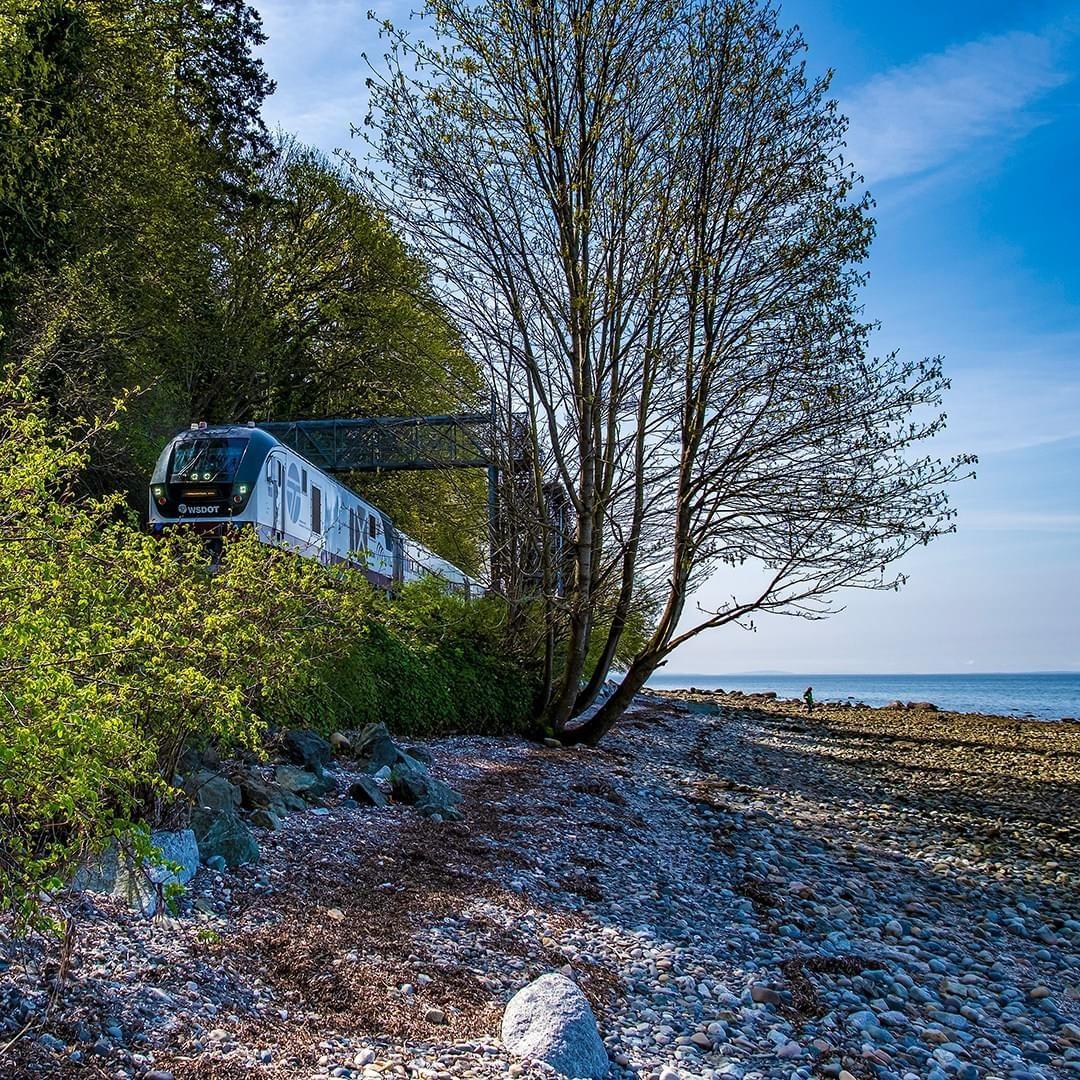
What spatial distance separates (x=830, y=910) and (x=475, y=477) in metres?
8.64

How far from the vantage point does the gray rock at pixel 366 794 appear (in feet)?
25.0

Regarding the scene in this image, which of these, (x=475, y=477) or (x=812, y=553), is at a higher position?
(x=475, y=477)

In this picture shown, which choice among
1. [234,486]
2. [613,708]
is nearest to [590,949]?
[613,708]

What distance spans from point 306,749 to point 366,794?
0.83 metres

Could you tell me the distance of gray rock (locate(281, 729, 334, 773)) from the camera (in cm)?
798

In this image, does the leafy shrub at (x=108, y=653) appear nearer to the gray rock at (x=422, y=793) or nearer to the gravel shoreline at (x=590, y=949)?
the gravel shoreline at (x=590, y=949)

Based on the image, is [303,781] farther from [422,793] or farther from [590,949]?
[590,949]

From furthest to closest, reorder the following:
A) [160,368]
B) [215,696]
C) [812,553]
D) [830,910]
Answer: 1. [160,368]
2. [812,553]
3. [830,910]
4. [215,696]

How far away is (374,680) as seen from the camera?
11.1 m

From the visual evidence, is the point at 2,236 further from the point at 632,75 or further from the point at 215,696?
the point at 215,696

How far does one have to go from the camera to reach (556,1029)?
4090mm

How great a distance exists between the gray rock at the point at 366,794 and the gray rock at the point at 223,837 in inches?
77.1

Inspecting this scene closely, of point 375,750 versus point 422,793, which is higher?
point 375,750

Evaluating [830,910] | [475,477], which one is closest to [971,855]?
[830,910]
